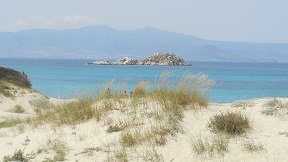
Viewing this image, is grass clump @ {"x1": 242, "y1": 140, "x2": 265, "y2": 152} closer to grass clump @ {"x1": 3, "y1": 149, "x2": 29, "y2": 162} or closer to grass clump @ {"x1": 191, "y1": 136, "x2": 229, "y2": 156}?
grass clump @ {"x1": 191, "y1": 136, "x2": 229, "y2": 156}

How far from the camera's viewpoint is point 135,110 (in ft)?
41.1

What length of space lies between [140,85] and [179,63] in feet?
491

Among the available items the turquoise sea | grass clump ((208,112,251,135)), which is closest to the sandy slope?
grass clump ((208,112,251,135))

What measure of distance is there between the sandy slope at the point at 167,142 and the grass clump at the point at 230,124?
213 millimetres

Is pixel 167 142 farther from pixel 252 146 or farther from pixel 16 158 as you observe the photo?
pixel 16 158

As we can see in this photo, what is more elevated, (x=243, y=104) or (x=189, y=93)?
(x=189, y=93)

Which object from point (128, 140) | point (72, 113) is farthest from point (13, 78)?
point (128, 140)

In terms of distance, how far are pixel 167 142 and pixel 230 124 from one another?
6.15ft

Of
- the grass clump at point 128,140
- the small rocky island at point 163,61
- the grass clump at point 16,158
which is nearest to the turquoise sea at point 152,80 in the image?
the grass clump at point 128,140

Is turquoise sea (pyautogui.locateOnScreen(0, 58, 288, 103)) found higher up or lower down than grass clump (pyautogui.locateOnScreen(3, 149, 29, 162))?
lower down

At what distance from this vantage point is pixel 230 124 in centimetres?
1052

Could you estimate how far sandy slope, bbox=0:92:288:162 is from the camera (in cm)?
930

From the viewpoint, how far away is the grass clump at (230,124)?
34.4 ft

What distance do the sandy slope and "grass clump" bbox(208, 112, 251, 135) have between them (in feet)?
0.70
